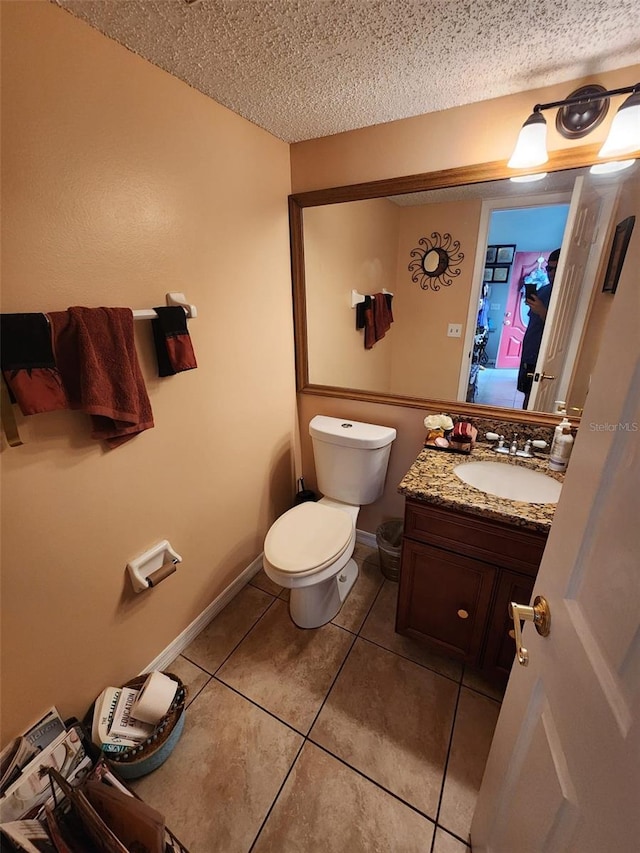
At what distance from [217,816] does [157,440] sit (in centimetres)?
120

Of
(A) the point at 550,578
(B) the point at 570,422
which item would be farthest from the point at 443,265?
(A) the point at 550,578

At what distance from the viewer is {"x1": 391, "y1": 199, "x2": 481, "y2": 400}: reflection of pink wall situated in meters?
1.50

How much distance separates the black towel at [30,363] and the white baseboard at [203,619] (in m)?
Answer: 1.17

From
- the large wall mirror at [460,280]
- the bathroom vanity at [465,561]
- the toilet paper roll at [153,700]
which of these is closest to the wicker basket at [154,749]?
the toilet paper roll at [153,700]

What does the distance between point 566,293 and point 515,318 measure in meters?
0.19

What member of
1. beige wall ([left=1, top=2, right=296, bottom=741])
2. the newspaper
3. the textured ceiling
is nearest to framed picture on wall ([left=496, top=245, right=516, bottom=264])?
the textured ceiling

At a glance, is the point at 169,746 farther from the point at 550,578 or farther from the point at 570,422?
the point at 570,422

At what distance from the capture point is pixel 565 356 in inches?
55.8

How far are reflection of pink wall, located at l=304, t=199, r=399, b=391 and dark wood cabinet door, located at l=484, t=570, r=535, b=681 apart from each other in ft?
3.30

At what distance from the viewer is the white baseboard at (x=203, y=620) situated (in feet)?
4.91

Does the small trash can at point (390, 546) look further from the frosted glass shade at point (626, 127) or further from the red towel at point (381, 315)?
the frosted glass shade at point (626, 127)

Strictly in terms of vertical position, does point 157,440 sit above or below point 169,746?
above

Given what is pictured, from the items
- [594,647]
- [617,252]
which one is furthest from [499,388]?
[594,647]

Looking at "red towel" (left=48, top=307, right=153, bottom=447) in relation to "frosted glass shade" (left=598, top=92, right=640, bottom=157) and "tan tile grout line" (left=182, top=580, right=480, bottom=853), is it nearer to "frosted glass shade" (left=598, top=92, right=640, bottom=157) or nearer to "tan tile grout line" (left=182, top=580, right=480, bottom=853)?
"tan tile grout line" (left=182, top=580, right=480, bottom=853)
